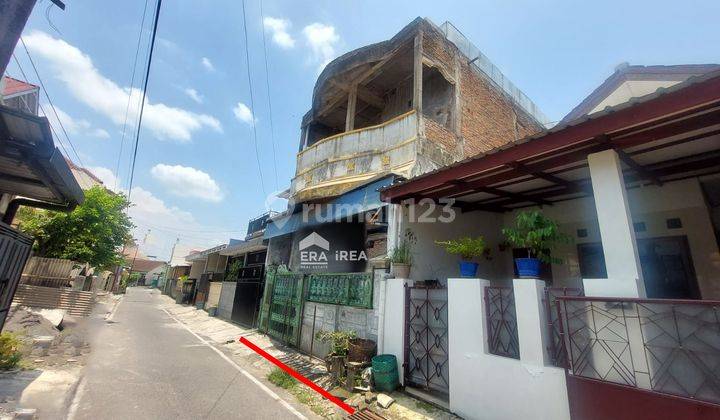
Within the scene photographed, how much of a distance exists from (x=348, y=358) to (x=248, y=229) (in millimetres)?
15569

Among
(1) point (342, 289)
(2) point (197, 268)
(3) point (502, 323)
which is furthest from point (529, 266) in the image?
(2) point (197, 268)

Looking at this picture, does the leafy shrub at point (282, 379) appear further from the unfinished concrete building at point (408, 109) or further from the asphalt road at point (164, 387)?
the unfinished concrete building at point (408, 109)

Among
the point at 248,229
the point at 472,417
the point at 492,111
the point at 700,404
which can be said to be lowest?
the point at 472,417

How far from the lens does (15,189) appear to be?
14.5 feet

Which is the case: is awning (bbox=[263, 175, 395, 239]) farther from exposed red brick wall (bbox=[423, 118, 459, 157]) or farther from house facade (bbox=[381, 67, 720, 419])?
exposed red brick wall (bbox=[423, 118, 459, 157])

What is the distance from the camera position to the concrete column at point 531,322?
153 inches

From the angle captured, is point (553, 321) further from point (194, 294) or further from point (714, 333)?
point (194, 294)

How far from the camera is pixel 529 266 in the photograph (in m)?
4.32

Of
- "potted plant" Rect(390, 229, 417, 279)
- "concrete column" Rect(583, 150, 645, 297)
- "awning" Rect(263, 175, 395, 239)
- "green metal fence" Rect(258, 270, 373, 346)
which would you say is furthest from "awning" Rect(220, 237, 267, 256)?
"concrete column" Rect(583, 150, 645, 297)

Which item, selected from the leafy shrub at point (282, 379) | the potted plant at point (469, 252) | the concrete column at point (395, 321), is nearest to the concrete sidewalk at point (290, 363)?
the leafy shrub at point (282, 379)

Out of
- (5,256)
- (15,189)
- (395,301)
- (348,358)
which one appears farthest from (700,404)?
(15,189)

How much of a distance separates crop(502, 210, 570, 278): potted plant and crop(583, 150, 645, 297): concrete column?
63 cm

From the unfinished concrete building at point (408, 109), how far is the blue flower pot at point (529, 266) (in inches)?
168

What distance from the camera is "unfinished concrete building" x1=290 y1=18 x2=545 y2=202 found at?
29.9ft
